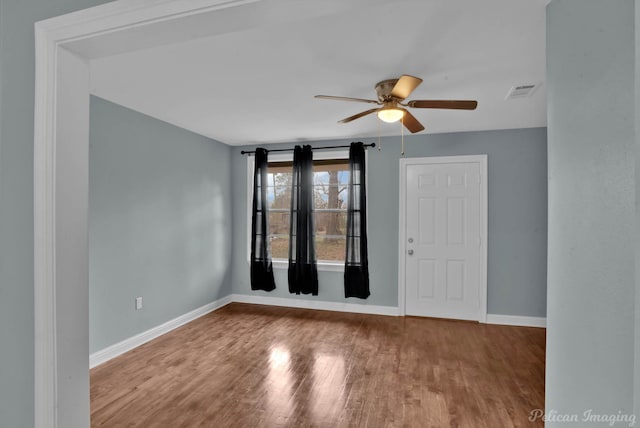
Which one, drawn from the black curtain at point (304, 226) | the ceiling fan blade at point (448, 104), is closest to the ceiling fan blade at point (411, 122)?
the ceiling fan blade at point (448, 104)

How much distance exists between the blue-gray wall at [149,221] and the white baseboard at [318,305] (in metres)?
0.44

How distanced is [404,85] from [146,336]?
11.5 ft

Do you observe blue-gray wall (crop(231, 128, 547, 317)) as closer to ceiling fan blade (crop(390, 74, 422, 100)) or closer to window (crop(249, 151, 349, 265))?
window (crop(249, 151, 349, 265))

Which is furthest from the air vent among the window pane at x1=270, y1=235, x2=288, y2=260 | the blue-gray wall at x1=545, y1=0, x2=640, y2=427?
the window pane at x1=270, y1=235, x2=288, y2=260

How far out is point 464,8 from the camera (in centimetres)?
166

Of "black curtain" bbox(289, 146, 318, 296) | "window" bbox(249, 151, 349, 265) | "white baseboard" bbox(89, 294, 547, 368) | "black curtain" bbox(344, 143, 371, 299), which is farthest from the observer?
"window" bbox(249, 151, 349, 265)

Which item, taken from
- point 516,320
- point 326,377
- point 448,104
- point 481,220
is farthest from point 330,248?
point 448,104

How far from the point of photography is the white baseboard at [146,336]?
2957mm

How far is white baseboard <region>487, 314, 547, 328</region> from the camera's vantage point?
3.94 m

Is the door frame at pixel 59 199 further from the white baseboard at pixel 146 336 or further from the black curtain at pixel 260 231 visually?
the black curtain at pixel 260 231

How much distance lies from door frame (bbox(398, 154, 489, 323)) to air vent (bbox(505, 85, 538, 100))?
1.29 meters

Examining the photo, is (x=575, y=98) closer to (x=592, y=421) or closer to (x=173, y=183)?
(x=592, y=421)

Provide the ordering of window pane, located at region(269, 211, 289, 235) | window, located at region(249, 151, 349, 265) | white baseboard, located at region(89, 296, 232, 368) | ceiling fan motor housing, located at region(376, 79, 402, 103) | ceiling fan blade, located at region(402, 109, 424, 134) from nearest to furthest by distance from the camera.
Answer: ceiling fan motor housing, located at region(376, 79, 402, 103)
ceiling fan blade, located at region(402, 109, 424, 134)
white baseboard, located at region(89, 296, 232, 368)
window, located at region(249, 151, 349, 265)
window pane, located at region(269, 211, 289, 235)

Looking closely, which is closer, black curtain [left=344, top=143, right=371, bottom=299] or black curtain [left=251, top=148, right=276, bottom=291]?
black curtain [left=344, top=143, right=371, bottom=299]
